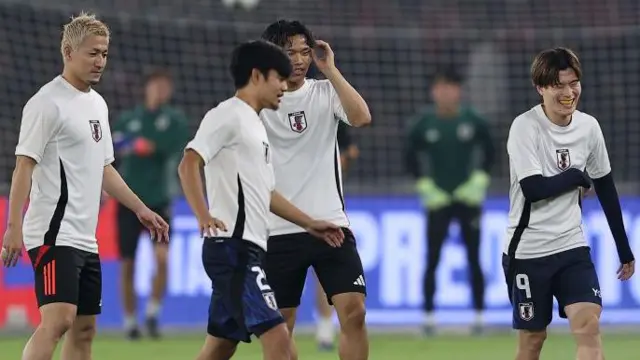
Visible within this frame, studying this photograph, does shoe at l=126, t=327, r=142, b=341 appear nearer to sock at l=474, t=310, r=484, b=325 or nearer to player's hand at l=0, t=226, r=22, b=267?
sock at l=474, t=310, r=484, b=325

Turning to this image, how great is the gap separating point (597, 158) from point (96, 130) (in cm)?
275

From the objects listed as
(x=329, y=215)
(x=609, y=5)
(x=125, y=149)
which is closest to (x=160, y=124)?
(x=125, y=149)

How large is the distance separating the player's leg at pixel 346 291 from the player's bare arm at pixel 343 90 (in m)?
0.71

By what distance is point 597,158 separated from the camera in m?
8.27

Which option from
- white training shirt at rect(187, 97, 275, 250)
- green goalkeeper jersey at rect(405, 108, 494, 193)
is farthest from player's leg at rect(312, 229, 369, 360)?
green goalkeeper jersey at rect(405, 108, 494, 193)

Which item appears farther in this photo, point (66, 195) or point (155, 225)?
point (155, 225)

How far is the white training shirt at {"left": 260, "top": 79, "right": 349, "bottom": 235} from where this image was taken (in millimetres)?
8273

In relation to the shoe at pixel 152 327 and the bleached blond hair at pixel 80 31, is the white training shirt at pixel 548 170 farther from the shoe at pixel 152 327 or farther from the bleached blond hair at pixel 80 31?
the shoe at pixel 152 327

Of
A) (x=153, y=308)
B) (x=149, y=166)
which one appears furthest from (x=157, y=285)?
(x=149, y=166)

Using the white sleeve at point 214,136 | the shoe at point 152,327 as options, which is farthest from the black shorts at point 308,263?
the shoe at point 152,327

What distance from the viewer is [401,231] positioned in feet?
48.3

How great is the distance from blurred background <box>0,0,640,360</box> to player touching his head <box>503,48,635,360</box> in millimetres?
4572

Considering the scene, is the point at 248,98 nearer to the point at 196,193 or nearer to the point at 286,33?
the point at 196,193

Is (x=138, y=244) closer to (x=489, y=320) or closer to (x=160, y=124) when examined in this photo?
(x=160, y=124)
